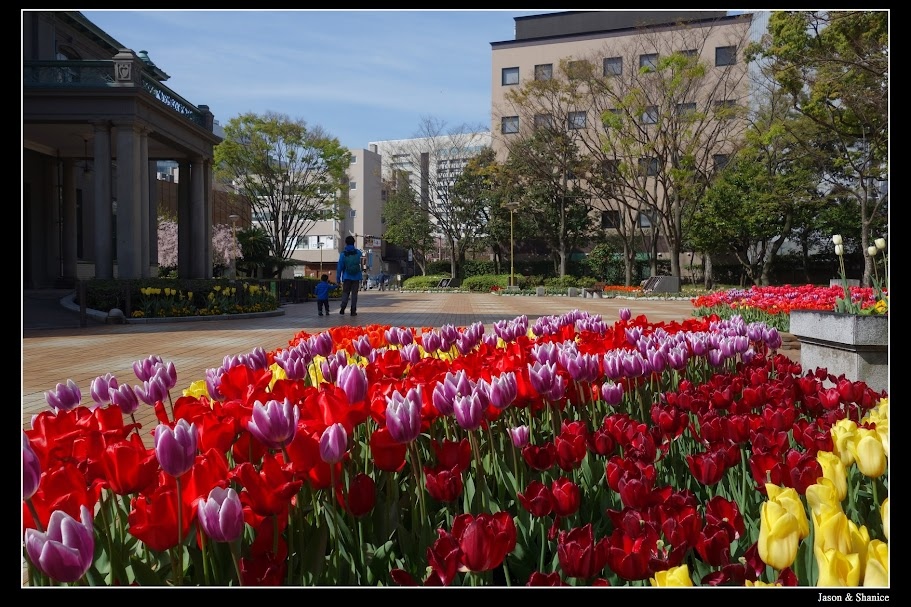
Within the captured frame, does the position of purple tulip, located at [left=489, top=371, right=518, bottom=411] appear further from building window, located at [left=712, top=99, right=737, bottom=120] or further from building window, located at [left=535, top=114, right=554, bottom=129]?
building window, located at [left=535, top=114, right=554, bottom=129]

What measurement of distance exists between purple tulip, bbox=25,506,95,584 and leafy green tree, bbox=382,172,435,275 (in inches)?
2107

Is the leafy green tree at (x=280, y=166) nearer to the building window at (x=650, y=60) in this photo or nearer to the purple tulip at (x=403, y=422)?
the building window at (x=650, y=60)

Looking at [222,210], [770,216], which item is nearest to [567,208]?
[770,216]

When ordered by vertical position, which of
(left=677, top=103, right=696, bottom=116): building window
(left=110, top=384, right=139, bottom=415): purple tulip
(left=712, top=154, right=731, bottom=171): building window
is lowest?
(left=110, top=384, right=139, bottom=415): purple tulip

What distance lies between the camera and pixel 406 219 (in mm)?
54500

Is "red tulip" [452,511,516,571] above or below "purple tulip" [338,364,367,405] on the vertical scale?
below

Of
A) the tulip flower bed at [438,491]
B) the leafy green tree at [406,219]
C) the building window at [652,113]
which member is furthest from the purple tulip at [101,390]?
the leafy green tree at [406,219]

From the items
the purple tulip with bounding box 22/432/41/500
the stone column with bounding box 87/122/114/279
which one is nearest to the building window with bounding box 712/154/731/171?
the stone column with bounding box 87/122/114/279

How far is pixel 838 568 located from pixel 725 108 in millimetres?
32249

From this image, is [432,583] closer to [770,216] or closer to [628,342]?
[628,342]

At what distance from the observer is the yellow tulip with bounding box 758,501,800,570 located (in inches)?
48.9

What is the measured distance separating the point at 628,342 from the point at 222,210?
4586 cm
